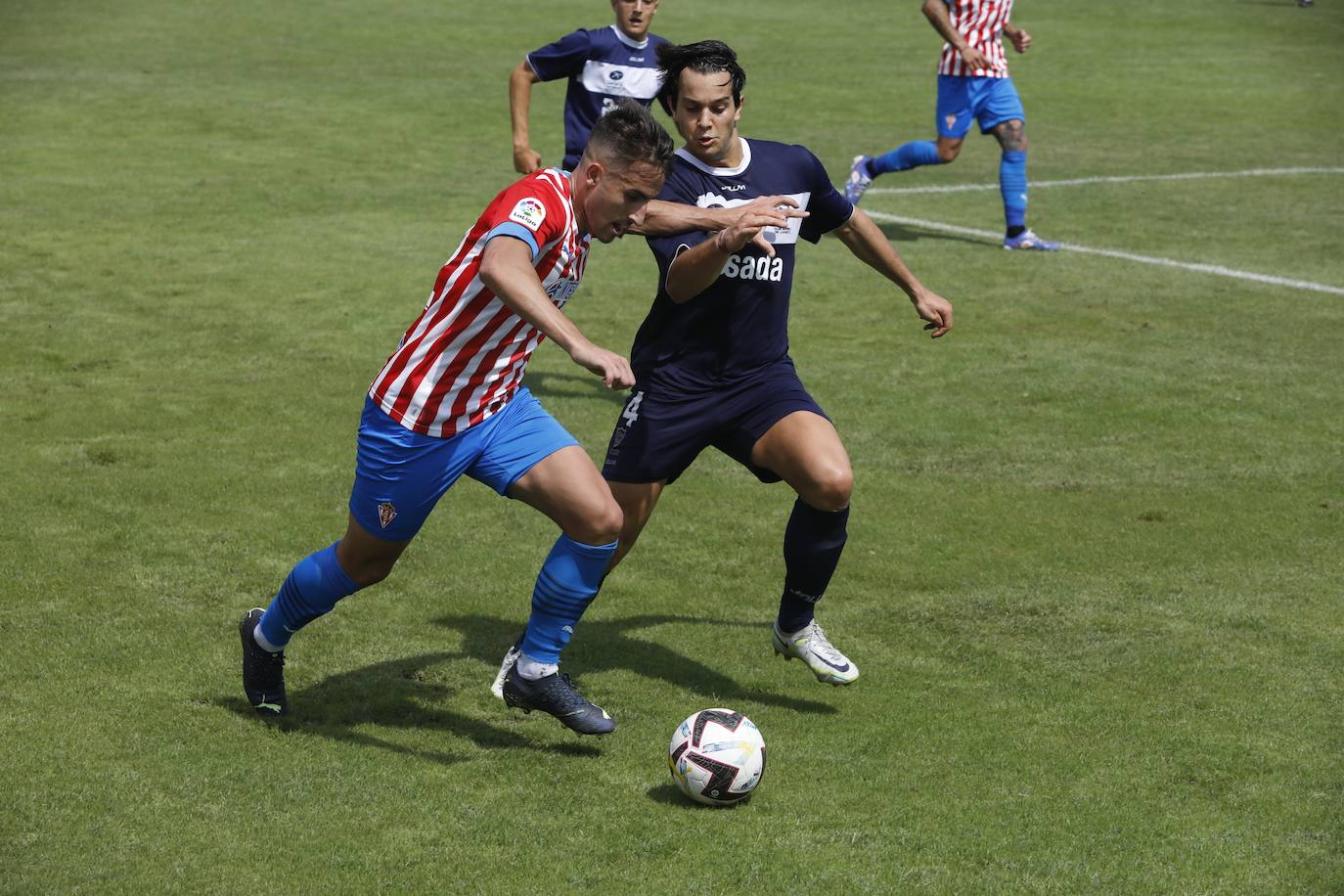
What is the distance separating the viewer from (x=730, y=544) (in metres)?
7.89

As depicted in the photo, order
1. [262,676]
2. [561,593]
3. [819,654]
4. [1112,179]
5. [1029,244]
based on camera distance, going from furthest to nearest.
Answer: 1. [1112,179]
2. [1029,244]
3. [819,654]
4. [262,676]
5. [561,593]

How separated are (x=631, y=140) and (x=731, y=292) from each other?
3.75ft

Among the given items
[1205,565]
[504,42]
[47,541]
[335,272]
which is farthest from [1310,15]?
[47,541]

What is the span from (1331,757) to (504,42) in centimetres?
2532

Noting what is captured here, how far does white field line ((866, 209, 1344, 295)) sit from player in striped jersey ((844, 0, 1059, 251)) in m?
0.26

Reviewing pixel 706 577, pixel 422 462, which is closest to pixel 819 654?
pixel 706 577

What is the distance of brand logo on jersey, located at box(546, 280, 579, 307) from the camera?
18.1 feet

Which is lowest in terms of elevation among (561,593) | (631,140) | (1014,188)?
(1014,188)

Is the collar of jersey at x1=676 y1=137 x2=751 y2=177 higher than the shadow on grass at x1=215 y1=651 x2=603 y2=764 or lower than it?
higher

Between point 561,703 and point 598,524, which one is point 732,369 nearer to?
point 598,524

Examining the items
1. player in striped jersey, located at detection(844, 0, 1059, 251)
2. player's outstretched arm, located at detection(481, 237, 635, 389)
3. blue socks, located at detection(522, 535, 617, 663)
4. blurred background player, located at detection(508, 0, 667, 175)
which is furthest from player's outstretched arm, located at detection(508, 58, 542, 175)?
player in striped jersey, located at detection(844, 0, 1059, 251)

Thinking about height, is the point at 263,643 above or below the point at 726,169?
below

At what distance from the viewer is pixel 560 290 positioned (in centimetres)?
559

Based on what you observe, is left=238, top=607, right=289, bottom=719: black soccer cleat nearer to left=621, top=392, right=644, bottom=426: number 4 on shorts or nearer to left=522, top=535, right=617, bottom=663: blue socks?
left=522, top=535, right=617, bottom=663: blue socks
